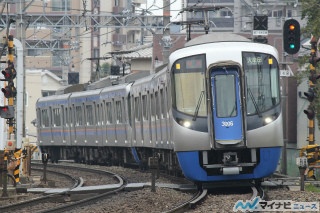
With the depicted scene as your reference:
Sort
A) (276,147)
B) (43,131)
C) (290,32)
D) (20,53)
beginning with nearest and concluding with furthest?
(276,147) → (290,32) → (20,53) → (43,131)

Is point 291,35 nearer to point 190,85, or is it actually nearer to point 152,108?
point 152,108

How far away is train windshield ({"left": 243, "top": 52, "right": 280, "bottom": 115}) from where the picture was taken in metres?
20.6

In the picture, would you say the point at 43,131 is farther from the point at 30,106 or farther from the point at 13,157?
the point at 30,106

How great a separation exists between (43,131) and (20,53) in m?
21.1

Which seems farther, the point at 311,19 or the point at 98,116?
the point at 311,19

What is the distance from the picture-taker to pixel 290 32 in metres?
26.7

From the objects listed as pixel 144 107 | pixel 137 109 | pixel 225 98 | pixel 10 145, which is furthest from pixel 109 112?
pixel 225 98

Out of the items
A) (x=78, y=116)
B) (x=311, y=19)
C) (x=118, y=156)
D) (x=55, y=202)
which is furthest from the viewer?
(x=78, y=116)

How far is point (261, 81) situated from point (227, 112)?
992mm

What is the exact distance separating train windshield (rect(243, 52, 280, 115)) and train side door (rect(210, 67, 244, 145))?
0.30m

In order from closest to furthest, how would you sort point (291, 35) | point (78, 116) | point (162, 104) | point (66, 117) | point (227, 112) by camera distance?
point (227, 112) < point (162, 104) < point (291, 35) < point (78, 116) < point (66, 117)

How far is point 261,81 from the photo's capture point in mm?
20734

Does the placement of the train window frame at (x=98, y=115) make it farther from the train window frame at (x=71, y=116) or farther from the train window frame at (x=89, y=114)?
the train window frame at (x=71, y=116)

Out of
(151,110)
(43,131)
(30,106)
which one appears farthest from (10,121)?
(30,106)
